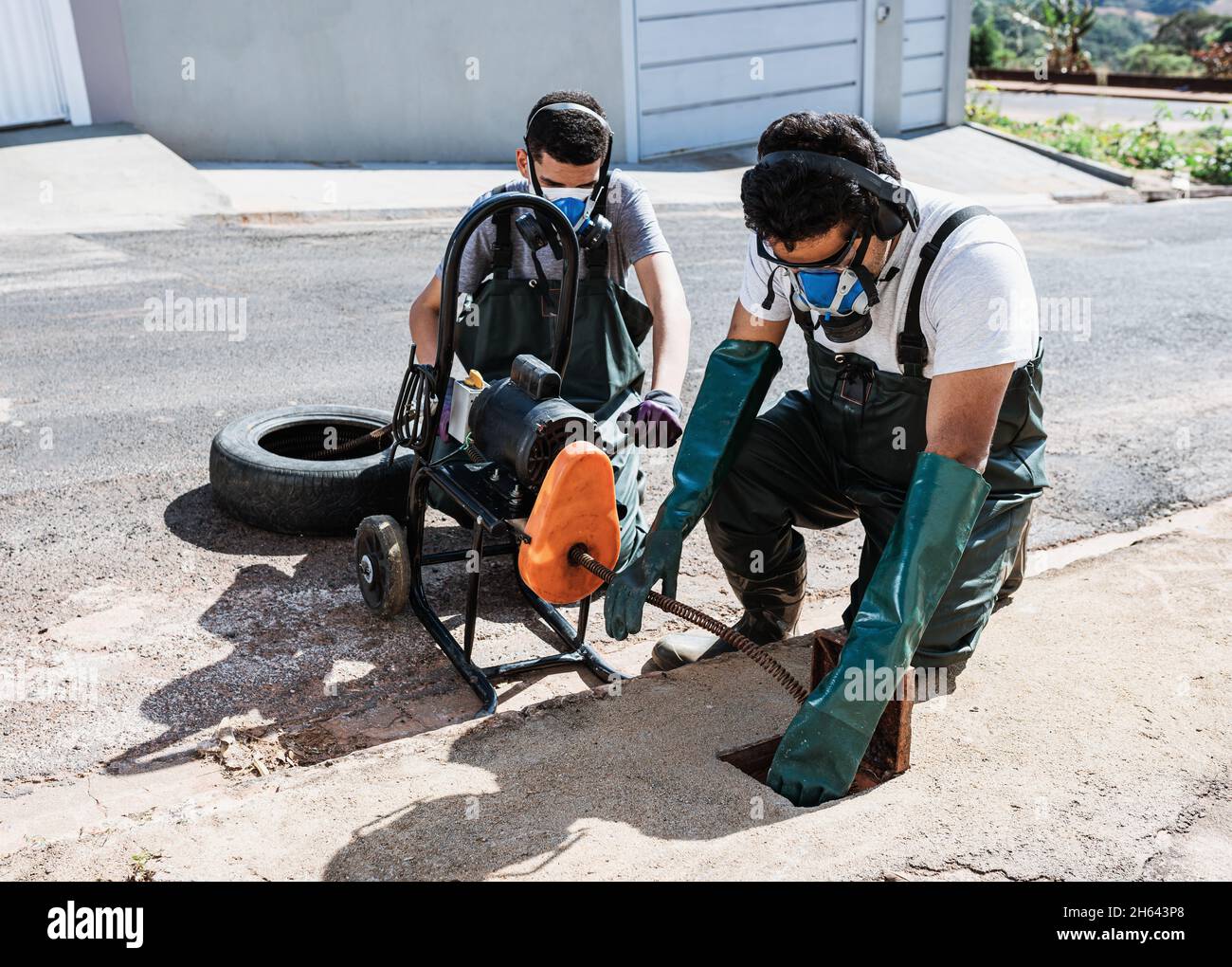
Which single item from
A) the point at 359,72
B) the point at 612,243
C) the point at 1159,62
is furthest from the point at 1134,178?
the point at 1159,62

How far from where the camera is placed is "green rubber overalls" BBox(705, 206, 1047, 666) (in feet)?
9.99

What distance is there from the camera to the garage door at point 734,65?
13281 millimetres

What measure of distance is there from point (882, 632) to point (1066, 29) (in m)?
25.6

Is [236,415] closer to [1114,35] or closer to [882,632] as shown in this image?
[882,632]

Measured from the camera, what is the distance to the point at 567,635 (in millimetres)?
3650

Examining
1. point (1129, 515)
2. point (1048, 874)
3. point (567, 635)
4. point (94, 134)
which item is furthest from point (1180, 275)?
point (94, 134)

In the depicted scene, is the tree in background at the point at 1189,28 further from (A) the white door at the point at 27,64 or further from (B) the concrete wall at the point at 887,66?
(A) the white door at the point at 27,64

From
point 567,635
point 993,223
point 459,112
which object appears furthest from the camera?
point 459,112

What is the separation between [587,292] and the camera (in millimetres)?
3969

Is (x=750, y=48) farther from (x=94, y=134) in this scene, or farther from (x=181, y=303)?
(x=181, y=303)

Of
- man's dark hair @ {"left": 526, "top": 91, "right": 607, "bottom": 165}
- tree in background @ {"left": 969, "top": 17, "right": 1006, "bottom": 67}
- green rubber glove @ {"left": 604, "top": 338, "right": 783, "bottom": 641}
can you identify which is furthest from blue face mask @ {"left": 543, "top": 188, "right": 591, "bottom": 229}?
tree in background @ {"left": 969, "top": 17, "right": 1006, "bottom": 67}

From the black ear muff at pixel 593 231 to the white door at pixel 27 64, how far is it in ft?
27.5

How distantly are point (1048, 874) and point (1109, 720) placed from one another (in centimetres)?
74

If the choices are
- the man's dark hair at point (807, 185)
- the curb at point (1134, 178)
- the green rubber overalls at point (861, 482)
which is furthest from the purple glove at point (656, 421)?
the curb at point (1134, 178)
